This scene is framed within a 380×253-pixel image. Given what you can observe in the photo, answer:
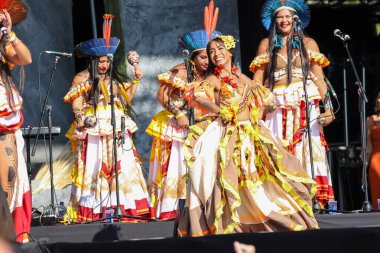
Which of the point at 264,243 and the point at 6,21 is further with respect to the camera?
the point at 6,21

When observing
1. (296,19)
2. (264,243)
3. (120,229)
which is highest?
(296,19)

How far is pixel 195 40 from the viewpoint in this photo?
8203mm

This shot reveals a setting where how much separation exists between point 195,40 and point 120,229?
195 cm

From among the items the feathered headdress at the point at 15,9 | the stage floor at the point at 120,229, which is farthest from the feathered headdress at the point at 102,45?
the stage floor at the point at 120,229

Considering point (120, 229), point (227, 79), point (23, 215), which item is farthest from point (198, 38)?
point (23, 215)

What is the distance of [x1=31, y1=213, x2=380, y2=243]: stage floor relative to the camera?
702 centimetres

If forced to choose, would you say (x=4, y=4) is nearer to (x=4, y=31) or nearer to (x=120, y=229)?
(x=4, y=31)

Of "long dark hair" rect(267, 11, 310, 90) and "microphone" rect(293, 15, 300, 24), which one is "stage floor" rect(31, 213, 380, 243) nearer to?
"long dark hair" rect(267, 11, 310, 90)

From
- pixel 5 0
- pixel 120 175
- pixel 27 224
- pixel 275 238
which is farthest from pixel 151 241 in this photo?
pixel 120 175

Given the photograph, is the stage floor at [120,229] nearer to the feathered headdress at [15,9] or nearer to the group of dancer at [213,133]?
the group of dancer at [213,133]

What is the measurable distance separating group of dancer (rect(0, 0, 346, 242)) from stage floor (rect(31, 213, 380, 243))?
1.48 feet

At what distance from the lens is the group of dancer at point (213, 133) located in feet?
21.4

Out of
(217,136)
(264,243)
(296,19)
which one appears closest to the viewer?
(264,243)

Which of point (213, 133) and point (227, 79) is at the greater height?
point (227, 79)
